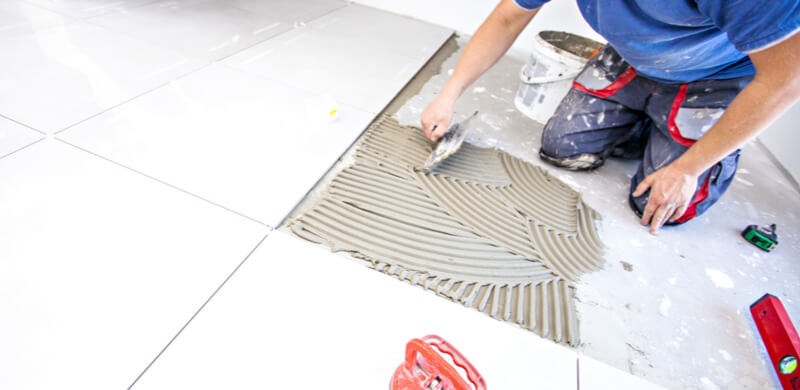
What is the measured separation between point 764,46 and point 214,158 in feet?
4.80

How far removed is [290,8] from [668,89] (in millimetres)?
2223

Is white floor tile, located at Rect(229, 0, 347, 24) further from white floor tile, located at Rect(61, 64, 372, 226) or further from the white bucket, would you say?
the white bucket

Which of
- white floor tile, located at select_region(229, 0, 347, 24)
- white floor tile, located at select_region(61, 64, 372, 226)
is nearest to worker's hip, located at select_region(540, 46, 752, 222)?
white floor tile, located at select_region(61, 64, 372, 226)

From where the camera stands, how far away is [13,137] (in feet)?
3.72

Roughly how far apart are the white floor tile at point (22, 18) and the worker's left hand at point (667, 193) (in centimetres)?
246

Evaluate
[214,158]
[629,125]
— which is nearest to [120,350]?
[214,158]

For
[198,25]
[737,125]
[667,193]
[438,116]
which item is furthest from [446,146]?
[198,25]

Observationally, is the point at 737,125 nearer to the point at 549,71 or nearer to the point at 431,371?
the point at 549,71

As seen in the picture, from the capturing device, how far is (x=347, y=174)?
52.1 inches

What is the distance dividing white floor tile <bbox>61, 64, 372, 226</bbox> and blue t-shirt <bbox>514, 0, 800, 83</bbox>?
84 centimetres

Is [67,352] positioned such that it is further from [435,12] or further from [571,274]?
[435,12]

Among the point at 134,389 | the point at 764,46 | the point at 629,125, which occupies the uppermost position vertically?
the point at 764,46

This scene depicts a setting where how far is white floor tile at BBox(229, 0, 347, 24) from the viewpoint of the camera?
8.11ft

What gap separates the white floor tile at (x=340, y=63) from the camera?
1.80 m
